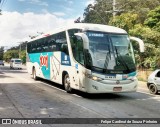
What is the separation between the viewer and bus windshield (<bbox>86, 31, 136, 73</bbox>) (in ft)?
43.7

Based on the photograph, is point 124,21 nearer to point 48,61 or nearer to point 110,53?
point 48,61

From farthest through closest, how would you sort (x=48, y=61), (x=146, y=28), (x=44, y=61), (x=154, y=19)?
(x=154, y=19) → (x=146, y=28) → (x=44, y=61) → (x=48, y=61)

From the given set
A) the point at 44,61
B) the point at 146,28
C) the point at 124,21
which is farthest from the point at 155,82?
the point at 124,21

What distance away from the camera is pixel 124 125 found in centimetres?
859

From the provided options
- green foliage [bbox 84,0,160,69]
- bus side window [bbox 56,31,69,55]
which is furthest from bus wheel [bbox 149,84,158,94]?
green foliage [bbox 84,0,160,69]

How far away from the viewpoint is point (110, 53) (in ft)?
44.3

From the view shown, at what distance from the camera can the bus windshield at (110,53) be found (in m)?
13.3

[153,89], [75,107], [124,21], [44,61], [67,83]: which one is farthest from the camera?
[124,21]

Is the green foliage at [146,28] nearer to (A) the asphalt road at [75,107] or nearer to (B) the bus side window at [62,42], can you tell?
(B) the bus side window at [62,42]

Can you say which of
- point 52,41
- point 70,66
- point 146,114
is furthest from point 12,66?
point 146,114

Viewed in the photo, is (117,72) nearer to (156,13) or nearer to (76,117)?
(76,117)

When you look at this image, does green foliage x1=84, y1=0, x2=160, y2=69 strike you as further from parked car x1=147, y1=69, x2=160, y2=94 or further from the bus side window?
the bus side window

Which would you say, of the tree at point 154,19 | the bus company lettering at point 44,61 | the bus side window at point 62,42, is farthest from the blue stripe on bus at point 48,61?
the tree at point 154,19

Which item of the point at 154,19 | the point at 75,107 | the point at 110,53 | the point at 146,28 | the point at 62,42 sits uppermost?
the point at 154,19
